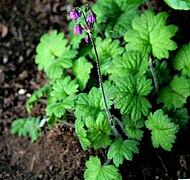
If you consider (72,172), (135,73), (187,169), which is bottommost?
(187,169)

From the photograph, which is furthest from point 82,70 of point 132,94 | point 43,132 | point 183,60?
point 183,60

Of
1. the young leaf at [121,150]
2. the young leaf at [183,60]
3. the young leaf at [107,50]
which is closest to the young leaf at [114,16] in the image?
the young leaf at [107,50]

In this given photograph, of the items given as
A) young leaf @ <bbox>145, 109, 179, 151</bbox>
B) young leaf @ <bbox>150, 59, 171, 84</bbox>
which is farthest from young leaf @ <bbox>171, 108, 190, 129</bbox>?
young leaf @ <bbox>150, 59, 171, 84</bbox>

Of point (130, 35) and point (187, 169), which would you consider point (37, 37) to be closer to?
point (130, 35)

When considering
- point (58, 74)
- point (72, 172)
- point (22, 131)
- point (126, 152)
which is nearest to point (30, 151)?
point (22, 131)

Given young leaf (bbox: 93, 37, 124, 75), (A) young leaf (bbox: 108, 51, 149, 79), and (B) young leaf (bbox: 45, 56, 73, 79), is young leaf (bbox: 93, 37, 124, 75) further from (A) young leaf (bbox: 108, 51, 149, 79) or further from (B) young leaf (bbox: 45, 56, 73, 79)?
(B) young leaf (bbox: 45, 56, 73, 79)

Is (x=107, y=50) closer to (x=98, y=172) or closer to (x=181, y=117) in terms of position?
(x=181, y=117)
